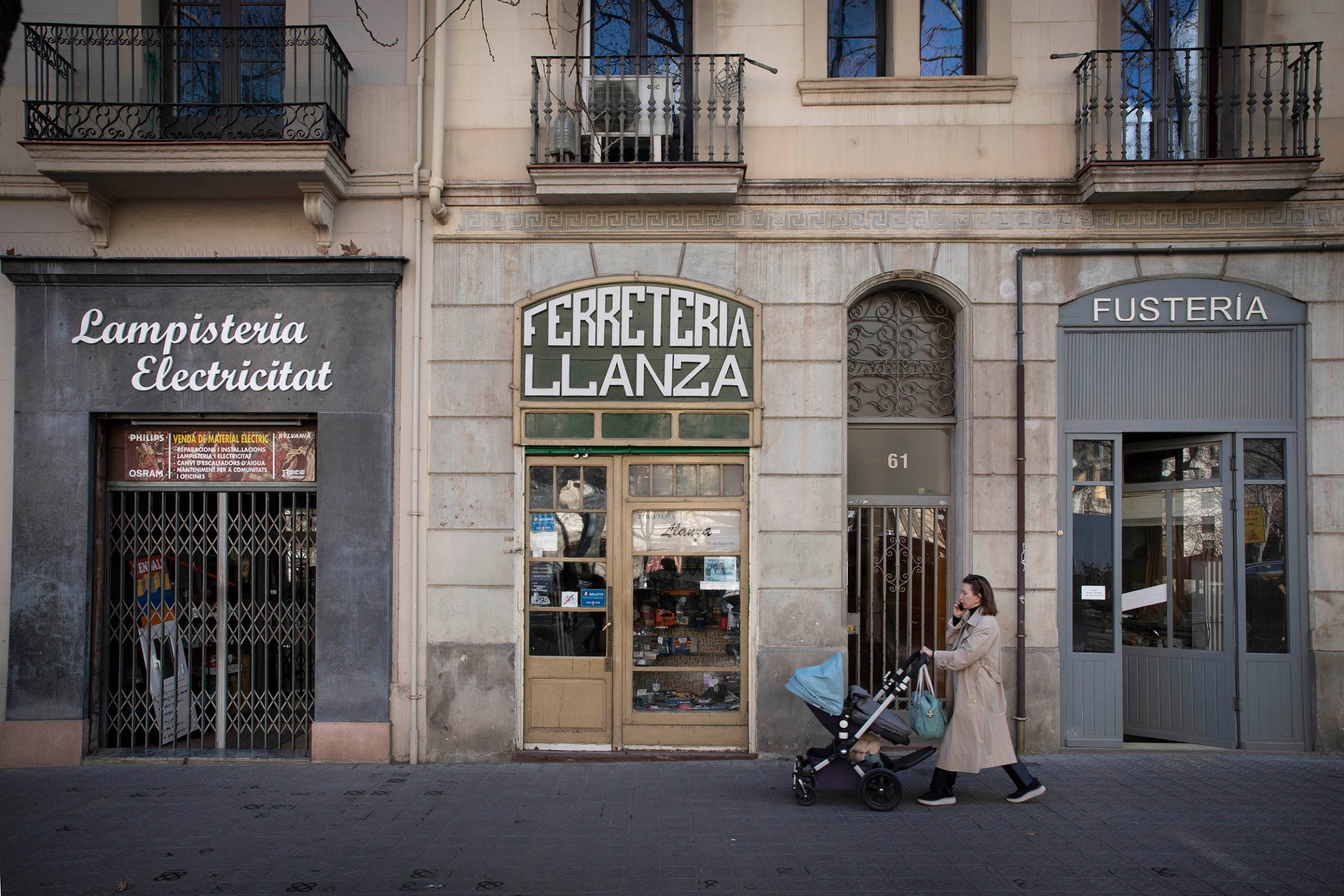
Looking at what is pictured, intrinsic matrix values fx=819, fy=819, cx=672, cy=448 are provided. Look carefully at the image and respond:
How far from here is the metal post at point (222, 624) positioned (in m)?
8.09

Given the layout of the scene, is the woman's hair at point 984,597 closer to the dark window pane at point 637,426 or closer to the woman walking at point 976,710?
the woman walking at point 976,710

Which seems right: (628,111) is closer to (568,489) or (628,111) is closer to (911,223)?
(911,223)

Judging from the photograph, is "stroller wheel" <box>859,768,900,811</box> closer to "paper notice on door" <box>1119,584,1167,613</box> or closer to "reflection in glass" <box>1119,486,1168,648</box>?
"reflection in glass" <box>1119,486,1168,648</box>

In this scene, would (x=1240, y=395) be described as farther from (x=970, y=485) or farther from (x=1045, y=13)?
(x=1045, y=13)

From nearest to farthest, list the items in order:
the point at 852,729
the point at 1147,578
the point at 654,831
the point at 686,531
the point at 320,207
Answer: the point at 654,831 < the point at 852,729 < the point at 320,207 < the point at 686,531 < the point at 1147,578

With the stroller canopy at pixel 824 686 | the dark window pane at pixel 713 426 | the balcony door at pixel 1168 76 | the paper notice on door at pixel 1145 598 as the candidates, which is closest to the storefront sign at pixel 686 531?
the dark window pane at pixel 713 426

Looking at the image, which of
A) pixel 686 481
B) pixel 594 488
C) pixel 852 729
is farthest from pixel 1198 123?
pixel 594 488

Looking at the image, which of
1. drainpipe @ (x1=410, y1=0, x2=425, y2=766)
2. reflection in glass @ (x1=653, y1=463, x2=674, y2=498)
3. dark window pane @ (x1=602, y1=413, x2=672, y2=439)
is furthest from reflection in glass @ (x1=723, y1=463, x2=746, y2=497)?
drainpipe @ (x1=410, y1=0, x2=425, y2=766)

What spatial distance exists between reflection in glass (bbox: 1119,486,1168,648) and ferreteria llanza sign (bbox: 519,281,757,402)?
13.8 ft

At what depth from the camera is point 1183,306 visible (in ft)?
26.3

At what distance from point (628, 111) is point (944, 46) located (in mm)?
3370

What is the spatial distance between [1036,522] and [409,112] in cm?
737

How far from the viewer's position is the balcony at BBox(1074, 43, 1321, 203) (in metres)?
7.59

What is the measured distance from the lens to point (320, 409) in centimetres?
796
